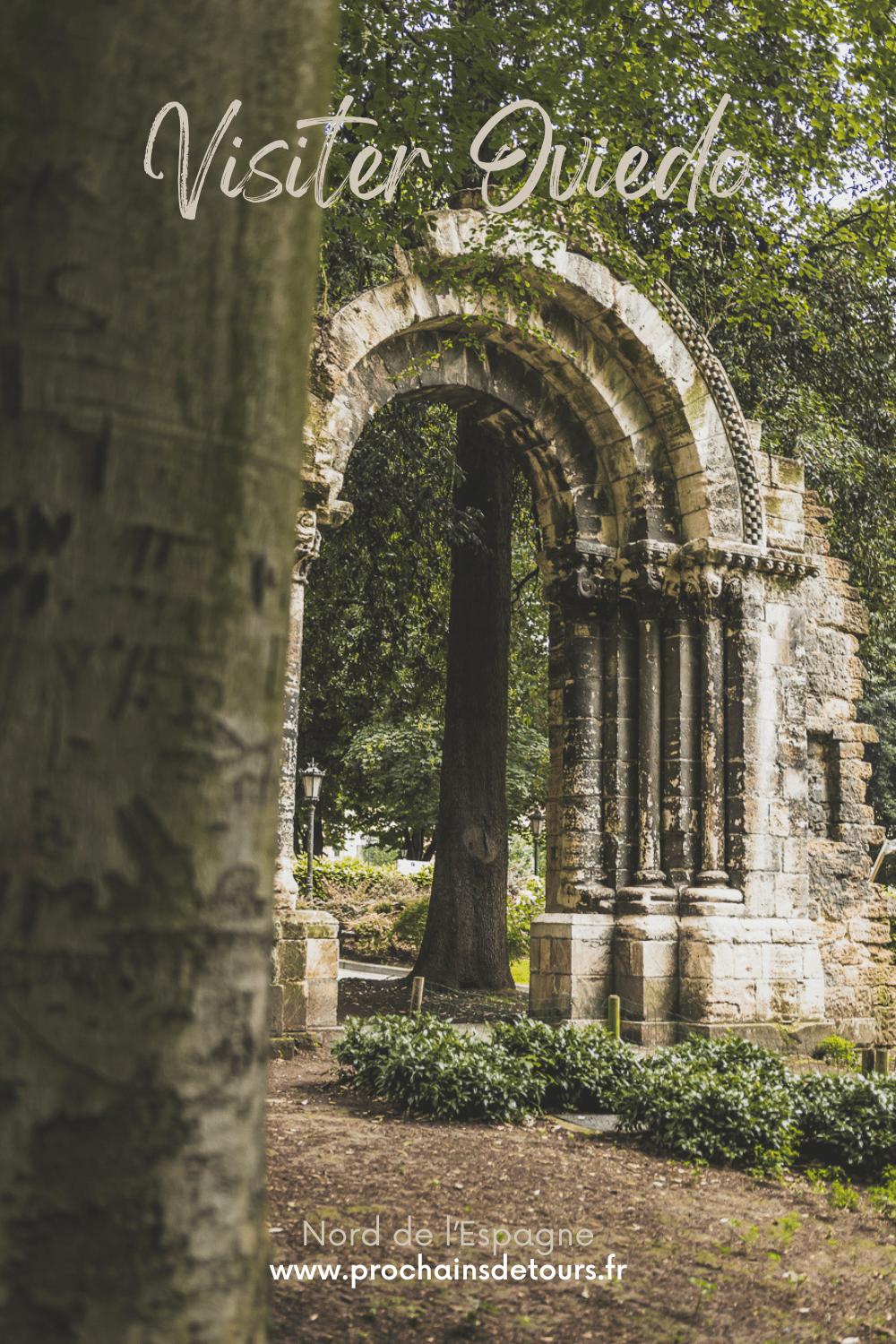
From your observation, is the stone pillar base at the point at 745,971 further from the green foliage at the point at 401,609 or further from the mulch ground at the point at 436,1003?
the green foliage at the point at 401,609

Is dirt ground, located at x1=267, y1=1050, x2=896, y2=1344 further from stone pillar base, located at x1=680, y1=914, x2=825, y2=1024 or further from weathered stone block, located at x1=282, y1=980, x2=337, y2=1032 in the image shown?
stone pillar base, located at x1=680, y1=914, x2=825, y2=1024

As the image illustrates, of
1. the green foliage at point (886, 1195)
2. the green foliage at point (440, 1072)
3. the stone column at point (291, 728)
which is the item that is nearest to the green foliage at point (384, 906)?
the stone column at point (291, 728)

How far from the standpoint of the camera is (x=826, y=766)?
1017cm

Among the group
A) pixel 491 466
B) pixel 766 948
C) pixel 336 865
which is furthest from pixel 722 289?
pixel 336 865

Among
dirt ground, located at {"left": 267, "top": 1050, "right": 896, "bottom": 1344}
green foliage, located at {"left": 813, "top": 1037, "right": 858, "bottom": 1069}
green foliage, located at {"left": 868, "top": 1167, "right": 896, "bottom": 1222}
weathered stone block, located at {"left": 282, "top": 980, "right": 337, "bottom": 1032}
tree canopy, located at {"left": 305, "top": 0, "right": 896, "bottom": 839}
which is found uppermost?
tree canopy, located at {"left": 305, "top": 0, "right": 896, "bottom": 839}

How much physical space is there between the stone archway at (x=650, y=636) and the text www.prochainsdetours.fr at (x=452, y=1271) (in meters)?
4.98

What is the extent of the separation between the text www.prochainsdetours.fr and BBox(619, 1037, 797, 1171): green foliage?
173cm

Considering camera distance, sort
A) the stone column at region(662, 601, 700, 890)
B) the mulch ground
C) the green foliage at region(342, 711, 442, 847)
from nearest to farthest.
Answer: the stone column at region(662, 601, 700, 890) < the mulch ground < the green foliage at region(342, 711, 442, 847)

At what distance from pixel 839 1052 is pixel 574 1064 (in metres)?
3.16

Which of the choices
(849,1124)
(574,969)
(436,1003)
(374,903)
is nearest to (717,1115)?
(849,1124)

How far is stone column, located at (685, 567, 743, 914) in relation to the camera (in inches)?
353

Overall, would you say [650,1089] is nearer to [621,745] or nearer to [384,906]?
[621,745]

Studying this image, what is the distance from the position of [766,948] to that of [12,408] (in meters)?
8.68

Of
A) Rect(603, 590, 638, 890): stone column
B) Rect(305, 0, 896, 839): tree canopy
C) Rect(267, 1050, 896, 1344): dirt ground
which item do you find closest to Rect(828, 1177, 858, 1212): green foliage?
Rect(267, 1050, 896, 1344): dirt ground
